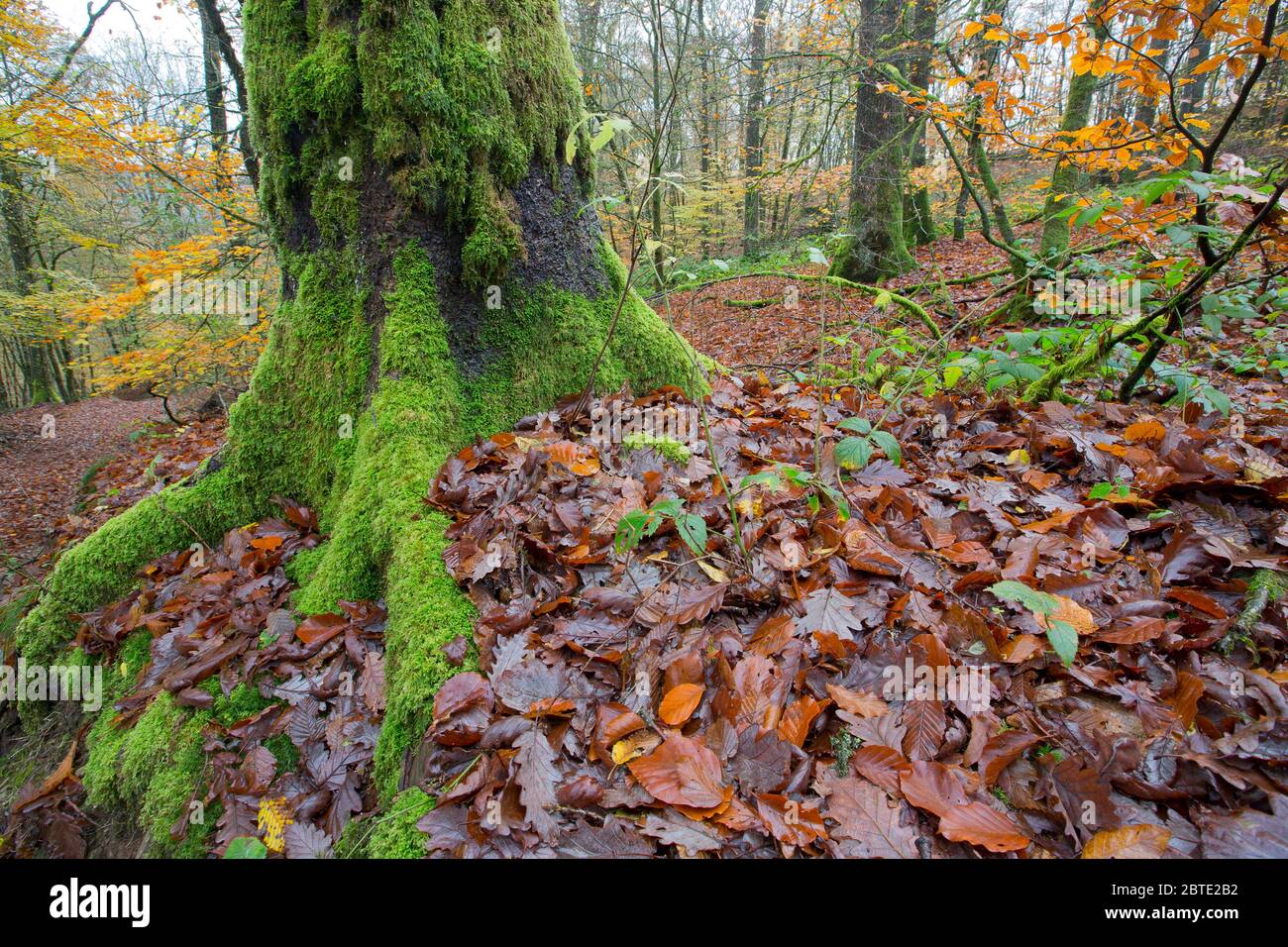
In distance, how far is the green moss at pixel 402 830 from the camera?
1.44 metres

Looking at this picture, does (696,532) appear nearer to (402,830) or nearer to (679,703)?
(679,703)

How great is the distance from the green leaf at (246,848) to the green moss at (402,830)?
26 cm

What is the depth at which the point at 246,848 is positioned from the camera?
1506 mm

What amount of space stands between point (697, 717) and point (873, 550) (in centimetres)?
94

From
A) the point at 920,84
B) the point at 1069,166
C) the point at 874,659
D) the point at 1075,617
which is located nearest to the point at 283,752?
the point at 874,659

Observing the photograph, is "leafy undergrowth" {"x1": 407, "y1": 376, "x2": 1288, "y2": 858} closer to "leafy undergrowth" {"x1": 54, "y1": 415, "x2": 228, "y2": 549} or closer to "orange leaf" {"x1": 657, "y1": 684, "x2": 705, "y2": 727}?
"orange leaf" {"x1": 657, "y1": 684, "x2": 705, "y2": 727}

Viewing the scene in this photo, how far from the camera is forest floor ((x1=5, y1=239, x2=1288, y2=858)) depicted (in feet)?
4.50

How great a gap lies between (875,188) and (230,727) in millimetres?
9986

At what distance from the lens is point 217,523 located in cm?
322

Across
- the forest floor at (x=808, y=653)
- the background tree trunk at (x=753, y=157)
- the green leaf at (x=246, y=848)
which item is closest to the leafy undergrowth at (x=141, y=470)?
the forest floor at (x=808, y=653)

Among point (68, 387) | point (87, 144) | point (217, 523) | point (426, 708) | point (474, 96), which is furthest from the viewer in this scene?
point (68, 387)

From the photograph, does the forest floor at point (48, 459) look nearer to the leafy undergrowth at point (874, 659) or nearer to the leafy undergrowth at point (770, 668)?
the leafy undergrowth at point (770, 668)

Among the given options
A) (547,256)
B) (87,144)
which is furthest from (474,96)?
(87,144)

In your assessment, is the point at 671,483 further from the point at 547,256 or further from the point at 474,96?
the point at 474,96
